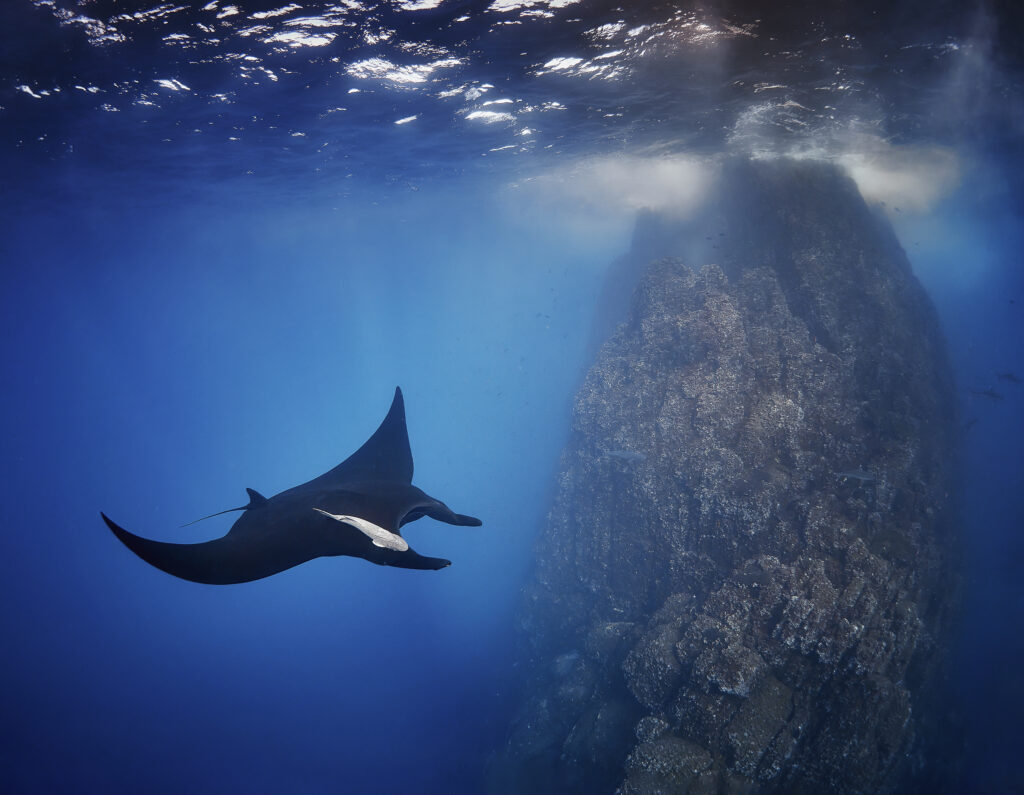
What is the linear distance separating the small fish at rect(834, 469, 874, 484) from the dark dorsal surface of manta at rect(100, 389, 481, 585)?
30.6 feet

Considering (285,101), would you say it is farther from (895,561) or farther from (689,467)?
(895,561)

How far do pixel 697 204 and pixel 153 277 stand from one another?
146ft

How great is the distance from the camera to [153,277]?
3934cm

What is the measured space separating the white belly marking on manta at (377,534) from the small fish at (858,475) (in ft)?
33.9

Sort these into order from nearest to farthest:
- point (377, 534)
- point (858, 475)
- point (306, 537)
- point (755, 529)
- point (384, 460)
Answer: point (377, 534)
point (306, 537)
point (384, 460)
point (858, 475)
point (755, 529)

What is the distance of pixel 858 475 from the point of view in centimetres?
987

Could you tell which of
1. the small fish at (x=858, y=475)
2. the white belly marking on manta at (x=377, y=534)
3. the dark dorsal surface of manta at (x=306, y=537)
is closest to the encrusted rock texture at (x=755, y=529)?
the small fish at (x=858, y=475)

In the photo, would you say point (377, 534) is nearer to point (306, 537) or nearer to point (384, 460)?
point (306, 537)

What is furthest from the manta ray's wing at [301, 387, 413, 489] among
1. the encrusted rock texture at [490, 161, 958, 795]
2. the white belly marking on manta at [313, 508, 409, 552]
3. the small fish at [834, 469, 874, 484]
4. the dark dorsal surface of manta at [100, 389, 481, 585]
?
the small fish at [834, 469, 874, 484]

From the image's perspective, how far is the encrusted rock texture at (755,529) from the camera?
8.21 m

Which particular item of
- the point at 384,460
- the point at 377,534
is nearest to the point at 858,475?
the point at 384,460

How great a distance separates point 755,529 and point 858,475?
248 cm

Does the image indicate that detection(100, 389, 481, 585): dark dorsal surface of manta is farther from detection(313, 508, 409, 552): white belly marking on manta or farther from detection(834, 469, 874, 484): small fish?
detection(834, 469, 874, 484): small fish

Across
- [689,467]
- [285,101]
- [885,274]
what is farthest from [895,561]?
[285,101]
